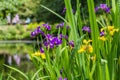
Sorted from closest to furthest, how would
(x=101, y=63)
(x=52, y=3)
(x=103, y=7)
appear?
(x=101, y=63)
(x=103, y=7)
(x=52, y=3)

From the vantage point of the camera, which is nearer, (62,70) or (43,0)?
(62,70)

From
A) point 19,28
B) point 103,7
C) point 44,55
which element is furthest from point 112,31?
point 19,28

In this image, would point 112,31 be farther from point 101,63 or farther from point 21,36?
point 21,36

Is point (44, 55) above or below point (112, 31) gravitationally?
below

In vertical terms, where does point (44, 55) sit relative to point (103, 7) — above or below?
below

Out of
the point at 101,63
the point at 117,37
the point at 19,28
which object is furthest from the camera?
the point at 19,28

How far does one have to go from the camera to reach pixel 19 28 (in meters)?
24.4

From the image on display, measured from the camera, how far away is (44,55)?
7.43 feet

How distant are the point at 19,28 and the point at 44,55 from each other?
22355 millimetres

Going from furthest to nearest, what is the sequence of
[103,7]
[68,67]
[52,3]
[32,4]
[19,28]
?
[32,4] → [19,28] → [52,3] → [103,7] → [68,67]

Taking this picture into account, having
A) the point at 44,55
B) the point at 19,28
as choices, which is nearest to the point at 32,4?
the point at 19,28

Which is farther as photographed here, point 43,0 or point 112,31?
point 43,0

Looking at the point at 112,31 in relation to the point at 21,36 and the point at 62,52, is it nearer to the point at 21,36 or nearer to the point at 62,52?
the point at 62,52

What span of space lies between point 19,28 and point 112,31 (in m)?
22.8
